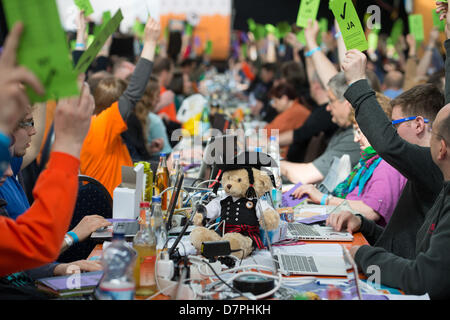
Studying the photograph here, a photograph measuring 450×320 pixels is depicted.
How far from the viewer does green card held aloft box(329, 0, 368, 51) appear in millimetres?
2088

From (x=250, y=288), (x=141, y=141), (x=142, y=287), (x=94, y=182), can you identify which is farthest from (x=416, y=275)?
(x=141, y=141)

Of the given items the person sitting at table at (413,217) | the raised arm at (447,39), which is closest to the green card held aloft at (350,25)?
the person sitting at table at (413,217)

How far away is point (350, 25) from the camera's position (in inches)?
83.1

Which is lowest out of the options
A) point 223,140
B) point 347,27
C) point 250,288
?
point 250,288

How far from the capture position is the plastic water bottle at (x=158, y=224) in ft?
6.39

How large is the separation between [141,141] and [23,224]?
3.34 metres

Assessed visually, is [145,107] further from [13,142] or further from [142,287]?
[142,287]

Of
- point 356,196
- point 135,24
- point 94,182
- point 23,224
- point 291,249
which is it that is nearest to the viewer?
point 23,224

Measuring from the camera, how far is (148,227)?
1.75 m

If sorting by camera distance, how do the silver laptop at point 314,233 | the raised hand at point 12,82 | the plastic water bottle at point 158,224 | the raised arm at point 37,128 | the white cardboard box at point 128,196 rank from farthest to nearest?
1. the raised arm at point 37,128
2. the white cardboard box at point 128,196
3. the silver laptop at point 314,233
4. the plastic water bottle at point 158,224
5. the raised hand at point 12,82

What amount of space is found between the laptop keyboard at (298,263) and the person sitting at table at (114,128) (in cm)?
186

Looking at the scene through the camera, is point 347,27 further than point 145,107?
No

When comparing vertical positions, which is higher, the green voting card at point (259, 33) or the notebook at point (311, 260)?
the green voting card at point (259, 33)

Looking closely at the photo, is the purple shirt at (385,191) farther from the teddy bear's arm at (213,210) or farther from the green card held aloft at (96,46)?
the green card held aloft at (96,46)
